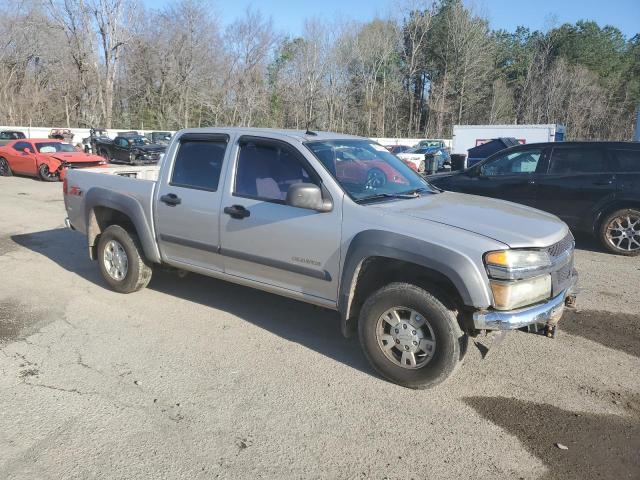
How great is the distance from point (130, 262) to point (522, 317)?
3.97 meters

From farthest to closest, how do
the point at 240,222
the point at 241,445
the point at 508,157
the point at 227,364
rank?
the point at 508,157
the point at 240,222
the point at 227,364
the point at 241,445

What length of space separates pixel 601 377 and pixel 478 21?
199 feet

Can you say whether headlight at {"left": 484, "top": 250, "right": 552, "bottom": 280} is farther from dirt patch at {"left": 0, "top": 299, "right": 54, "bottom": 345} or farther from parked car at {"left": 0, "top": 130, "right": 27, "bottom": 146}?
parked car at {"left": 0, "top": 130, "right": 27, "bottom": 146}

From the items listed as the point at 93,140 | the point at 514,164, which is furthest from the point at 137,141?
the point at 514,164

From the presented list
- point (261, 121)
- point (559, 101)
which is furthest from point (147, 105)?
point (559, 101)

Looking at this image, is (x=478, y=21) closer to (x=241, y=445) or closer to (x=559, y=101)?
(x=559, y=101)

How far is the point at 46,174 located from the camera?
17609mm

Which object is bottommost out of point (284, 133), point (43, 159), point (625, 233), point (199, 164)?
point (625, 233)

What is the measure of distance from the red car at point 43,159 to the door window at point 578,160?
1406 centimetres

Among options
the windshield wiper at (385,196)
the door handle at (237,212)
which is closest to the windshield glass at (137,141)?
the door handle at (237,212)

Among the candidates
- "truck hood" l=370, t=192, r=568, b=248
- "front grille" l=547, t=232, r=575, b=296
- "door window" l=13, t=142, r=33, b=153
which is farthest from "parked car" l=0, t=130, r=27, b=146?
"front grille" l=547, t=232, r=575, b=296

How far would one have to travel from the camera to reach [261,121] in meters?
55.0

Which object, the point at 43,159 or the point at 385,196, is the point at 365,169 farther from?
the point at 43,159

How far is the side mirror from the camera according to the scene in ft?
12.8
